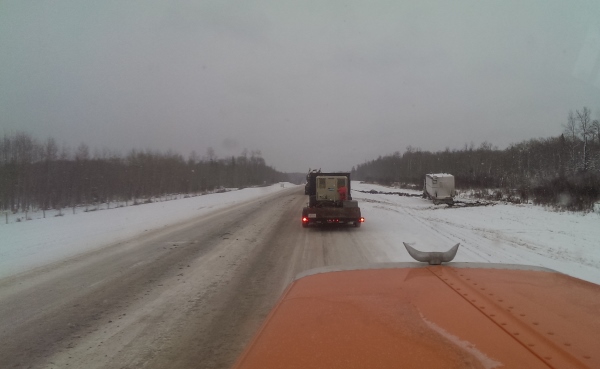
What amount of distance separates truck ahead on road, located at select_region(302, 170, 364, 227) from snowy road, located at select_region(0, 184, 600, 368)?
585 millimetres

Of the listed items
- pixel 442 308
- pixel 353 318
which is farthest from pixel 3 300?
pixel 442 308

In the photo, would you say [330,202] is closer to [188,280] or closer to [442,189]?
[188,280]

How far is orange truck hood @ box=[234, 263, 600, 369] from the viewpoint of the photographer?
5.92ft

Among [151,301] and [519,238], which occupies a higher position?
[151,301]

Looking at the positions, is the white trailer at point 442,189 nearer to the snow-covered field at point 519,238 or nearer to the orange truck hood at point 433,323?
the snow-covered field at point 519,238

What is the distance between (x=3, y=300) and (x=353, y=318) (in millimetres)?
7046

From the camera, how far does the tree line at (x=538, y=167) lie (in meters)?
25.7

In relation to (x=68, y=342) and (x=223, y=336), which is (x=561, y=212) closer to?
(x=223, y=336)

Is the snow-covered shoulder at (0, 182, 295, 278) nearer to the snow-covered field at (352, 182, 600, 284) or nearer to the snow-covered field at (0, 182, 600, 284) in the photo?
the snow-covered field at (0, 182, 600, 284)

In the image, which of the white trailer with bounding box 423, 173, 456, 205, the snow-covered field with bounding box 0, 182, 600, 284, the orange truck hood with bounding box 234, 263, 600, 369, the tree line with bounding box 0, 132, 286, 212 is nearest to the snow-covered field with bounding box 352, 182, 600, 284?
the snow-covered field with bounding box 0, 182, 600, 284

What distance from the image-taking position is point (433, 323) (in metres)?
2.24

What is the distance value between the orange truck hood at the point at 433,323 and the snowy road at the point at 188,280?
211cm

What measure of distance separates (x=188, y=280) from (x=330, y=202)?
10.6 meters

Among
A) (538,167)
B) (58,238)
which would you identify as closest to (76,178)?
(58,238)
